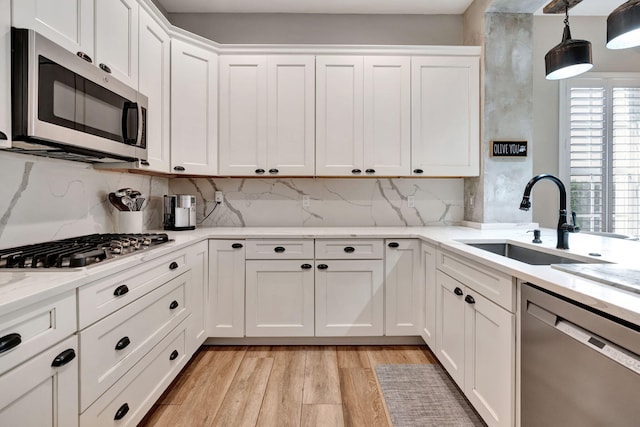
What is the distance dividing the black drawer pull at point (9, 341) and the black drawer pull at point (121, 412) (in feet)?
2.28

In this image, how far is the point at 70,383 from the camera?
1126mm

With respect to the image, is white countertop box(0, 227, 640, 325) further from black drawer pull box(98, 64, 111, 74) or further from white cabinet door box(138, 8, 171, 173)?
black drawer pull box(98, 64, 111, 74)

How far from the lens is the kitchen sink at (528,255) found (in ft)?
5.31

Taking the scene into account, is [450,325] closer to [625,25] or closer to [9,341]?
[625,25]

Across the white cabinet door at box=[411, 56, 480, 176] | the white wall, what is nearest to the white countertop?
the white cabinet door at box=[411, 56, 480, 176]

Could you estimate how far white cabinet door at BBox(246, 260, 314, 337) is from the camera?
2566mm

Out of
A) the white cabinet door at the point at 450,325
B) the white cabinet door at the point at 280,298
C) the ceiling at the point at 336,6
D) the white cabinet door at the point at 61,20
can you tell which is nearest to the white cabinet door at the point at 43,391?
the white cabinet door at the point at 61,20

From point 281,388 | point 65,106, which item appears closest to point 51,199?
point 65,106

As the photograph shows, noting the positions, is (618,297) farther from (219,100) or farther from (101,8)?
(219,100)

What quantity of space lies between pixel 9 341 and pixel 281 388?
59.0 inches

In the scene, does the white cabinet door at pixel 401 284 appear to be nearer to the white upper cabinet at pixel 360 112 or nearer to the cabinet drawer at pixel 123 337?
the white upper cabinet at pixel 360 112

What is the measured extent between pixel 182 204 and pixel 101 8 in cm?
138

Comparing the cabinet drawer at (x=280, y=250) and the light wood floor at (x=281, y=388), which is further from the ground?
the cabinet drawer at (x=280, y=250)

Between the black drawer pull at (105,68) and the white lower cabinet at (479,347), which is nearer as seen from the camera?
the white lower cabinet at (479,347)
